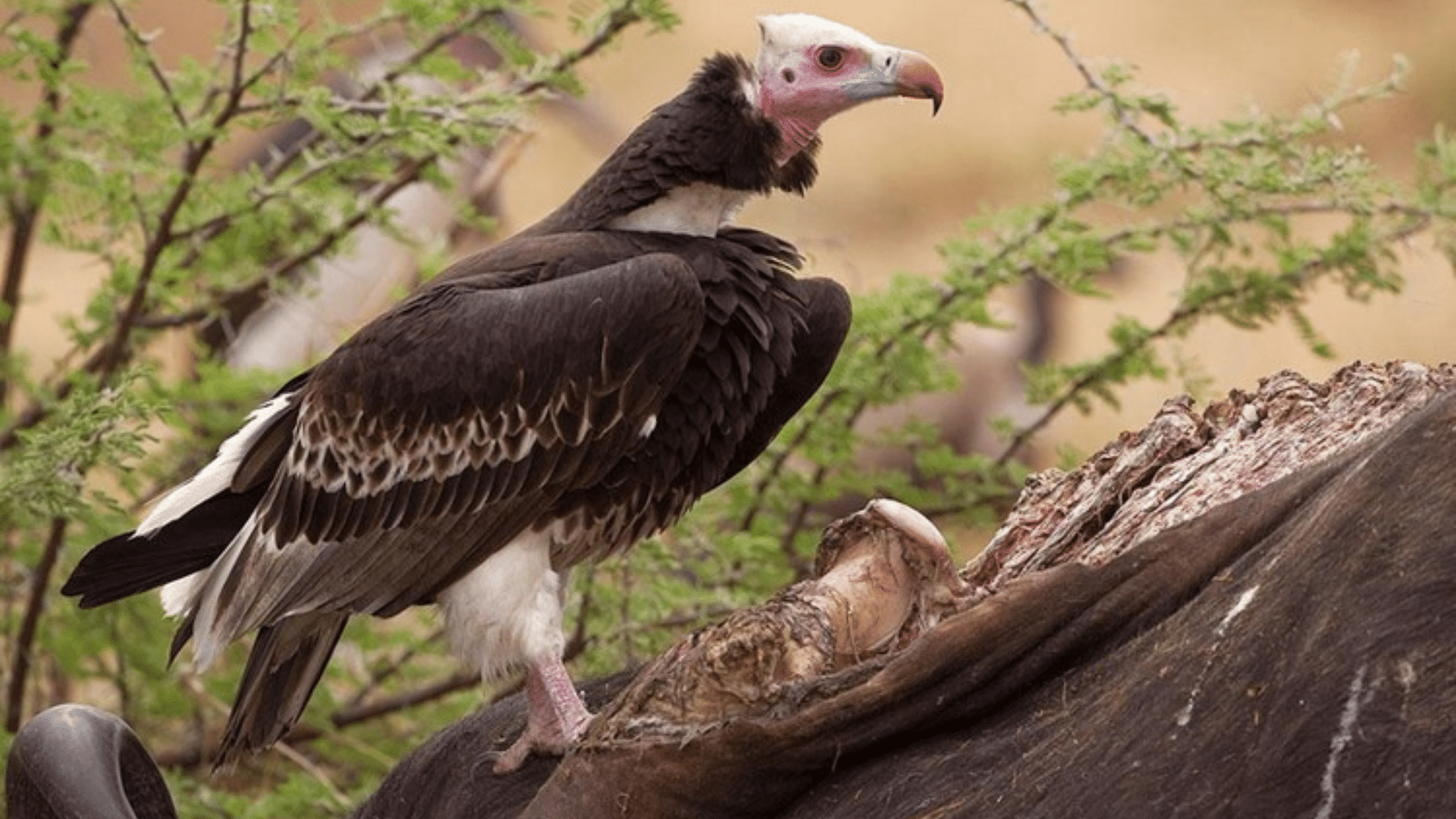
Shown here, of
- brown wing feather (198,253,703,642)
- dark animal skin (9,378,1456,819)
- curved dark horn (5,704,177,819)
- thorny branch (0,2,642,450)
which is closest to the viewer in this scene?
dark animal skin (9,378,1456,819)

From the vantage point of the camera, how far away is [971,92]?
14.6m

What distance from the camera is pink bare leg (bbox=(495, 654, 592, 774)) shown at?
3.61 meters

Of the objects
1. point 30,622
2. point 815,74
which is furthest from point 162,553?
point 30,622

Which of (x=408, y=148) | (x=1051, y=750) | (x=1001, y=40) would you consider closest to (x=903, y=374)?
(x=408, y=148)

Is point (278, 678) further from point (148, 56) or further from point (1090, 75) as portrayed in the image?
point (1090, 75)

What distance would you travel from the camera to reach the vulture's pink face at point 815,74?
4.49m

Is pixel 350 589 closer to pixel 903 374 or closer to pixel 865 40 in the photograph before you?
pixel 865 40

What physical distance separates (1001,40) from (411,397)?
10881 millimetres

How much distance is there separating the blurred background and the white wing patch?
27.4ft

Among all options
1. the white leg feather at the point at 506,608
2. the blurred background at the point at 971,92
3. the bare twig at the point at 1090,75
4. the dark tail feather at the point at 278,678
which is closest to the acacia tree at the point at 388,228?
the bare twig at the point at 1090,75

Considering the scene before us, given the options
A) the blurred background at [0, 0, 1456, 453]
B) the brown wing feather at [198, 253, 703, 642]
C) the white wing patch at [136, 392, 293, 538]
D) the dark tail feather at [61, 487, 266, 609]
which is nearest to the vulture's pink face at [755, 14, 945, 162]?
the brown wing feather at [198, 253, 703, 642]

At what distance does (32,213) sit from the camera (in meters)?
7.04

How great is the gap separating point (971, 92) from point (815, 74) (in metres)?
10.3

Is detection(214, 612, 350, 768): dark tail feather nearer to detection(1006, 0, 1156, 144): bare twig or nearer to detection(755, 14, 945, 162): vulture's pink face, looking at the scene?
detection(755, 14, 945, 162): vulture's pink face
